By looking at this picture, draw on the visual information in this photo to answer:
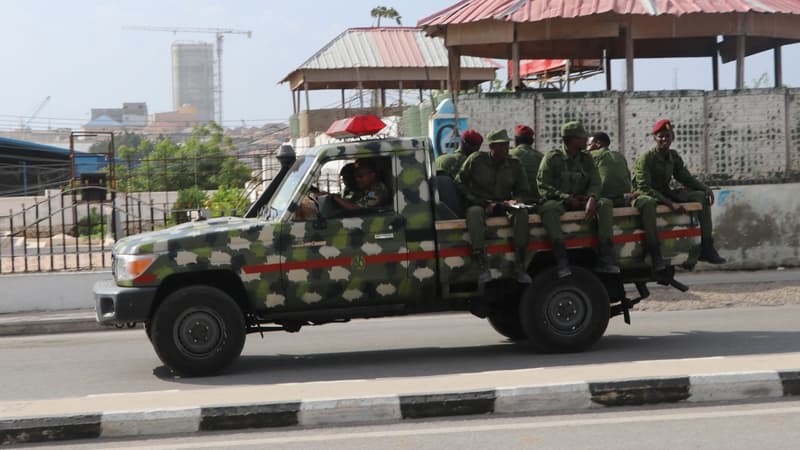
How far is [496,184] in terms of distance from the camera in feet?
31.3

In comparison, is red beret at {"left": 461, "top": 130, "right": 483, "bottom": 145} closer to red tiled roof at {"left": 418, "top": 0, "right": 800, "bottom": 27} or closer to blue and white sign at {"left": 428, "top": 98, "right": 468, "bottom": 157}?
blue and white sign at {"left": 428, "top": 98, "right": 468, "bottom": 157}

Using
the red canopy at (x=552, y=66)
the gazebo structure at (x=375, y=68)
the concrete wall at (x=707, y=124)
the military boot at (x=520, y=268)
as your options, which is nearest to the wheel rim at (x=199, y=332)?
the military boot at (x=520, y=268)

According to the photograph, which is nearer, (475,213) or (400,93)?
(475,213)

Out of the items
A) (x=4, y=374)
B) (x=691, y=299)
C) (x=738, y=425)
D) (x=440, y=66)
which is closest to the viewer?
(x=738, y=425)

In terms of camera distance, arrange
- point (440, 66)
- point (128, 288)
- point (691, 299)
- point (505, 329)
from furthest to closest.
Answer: point (440, 66), point (691, 299), point (505, 329), point (128, 288)

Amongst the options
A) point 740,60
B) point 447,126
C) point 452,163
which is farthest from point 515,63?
point 452,163

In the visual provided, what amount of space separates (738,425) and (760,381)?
925 mm

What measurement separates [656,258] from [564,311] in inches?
36.9

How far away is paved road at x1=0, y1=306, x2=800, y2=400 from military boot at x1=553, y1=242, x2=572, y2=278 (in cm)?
72

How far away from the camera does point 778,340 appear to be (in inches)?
389

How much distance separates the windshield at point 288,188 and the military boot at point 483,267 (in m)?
1.59

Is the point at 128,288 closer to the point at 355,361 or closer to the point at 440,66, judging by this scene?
the point at 355,361

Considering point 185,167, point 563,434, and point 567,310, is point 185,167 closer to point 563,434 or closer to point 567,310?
point 567,310

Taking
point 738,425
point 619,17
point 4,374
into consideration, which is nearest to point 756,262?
point 619,17
